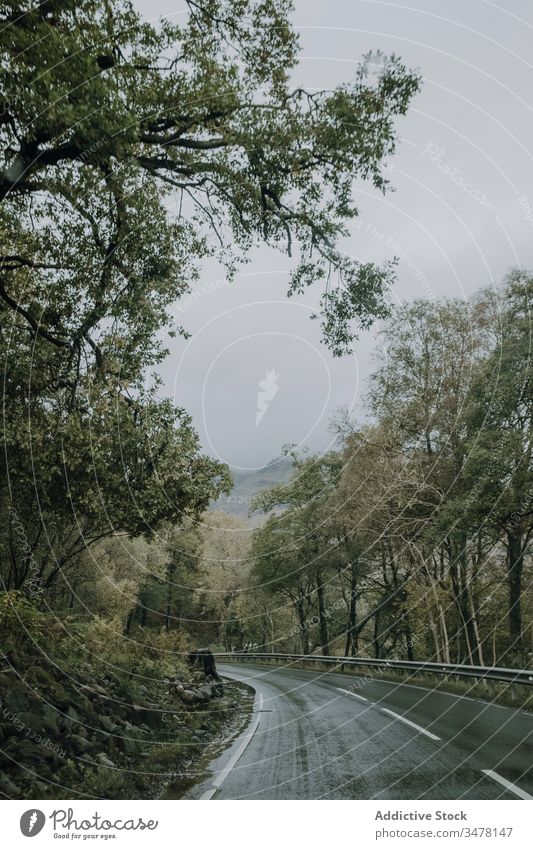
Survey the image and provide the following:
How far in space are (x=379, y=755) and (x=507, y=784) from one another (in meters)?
2.14

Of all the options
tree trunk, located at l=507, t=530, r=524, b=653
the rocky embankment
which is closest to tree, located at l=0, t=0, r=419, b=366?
the rocky embankment

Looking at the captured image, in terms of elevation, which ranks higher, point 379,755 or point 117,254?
point 117,254

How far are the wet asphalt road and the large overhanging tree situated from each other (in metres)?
4.58

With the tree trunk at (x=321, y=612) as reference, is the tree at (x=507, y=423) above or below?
above

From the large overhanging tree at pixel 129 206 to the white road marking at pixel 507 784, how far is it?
6058mm

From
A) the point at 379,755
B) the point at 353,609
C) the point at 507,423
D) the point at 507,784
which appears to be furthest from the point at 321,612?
the point at 507,784

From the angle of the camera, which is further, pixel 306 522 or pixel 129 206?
pixel 306 522

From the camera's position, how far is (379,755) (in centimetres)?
684

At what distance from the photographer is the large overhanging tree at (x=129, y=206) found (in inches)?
247

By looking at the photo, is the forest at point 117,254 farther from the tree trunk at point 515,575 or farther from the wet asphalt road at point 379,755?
the tree trunk at point 515,575

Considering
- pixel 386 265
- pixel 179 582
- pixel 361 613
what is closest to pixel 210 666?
pixel 386 265

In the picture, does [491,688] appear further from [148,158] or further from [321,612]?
[321,612]

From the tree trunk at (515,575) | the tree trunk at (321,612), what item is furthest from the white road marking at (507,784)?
the tree trunk at (321,612)

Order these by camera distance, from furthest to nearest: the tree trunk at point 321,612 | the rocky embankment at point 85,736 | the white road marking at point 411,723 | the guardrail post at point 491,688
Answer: the tree trunk at point 321,612
the guardrail post at point 491,688
the white road marking at point 411,723
the rocky embankment at point 85,736
